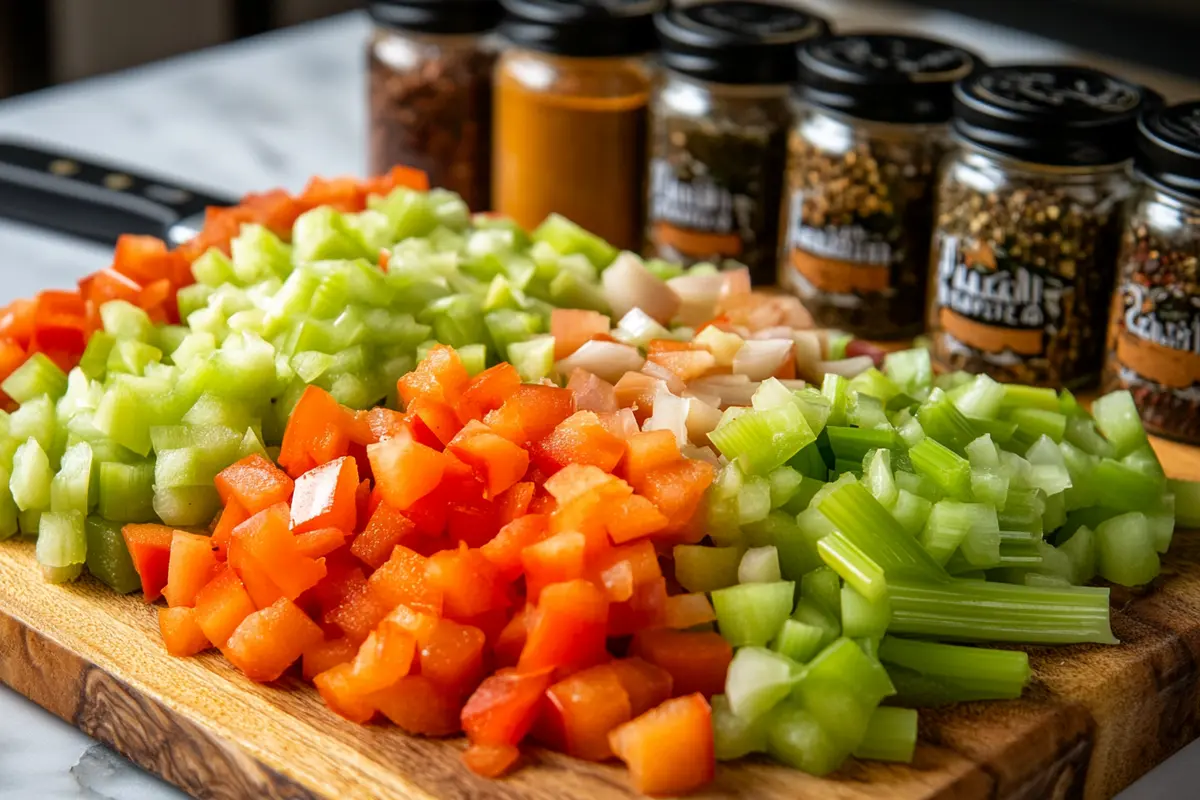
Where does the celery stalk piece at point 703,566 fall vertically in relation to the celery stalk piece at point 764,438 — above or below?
below

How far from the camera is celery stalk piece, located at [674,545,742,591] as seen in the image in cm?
132

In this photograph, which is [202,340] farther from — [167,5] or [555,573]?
[167,5]

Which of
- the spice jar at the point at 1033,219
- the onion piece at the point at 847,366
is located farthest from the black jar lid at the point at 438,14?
the onion piece at the point at 847,366

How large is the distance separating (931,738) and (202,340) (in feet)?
2.66

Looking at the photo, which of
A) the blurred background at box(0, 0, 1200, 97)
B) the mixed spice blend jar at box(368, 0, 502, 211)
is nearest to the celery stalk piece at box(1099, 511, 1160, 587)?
the mixed spice blend jar at box(368, 0, 502, 211)

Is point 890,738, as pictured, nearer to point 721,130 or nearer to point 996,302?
point 996,302

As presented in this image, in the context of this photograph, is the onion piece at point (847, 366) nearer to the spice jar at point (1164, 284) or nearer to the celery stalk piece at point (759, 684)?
the spice jar at point (1164, 284)

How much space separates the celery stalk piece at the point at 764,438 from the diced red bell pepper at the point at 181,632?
48cm

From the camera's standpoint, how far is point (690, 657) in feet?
4.17

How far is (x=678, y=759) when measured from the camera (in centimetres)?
118

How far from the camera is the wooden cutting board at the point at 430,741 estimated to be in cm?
121

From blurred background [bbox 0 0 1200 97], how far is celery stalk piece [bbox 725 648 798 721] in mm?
2472

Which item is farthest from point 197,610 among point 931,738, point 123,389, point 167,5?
point 167,5

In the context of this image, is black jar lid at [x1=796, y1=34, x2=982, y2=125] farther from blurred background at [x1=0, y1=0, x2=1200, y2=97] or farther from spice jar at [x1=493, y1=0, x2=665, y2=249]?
blurred background at [x1=0, y1=0, x2=1200, y2=97]
